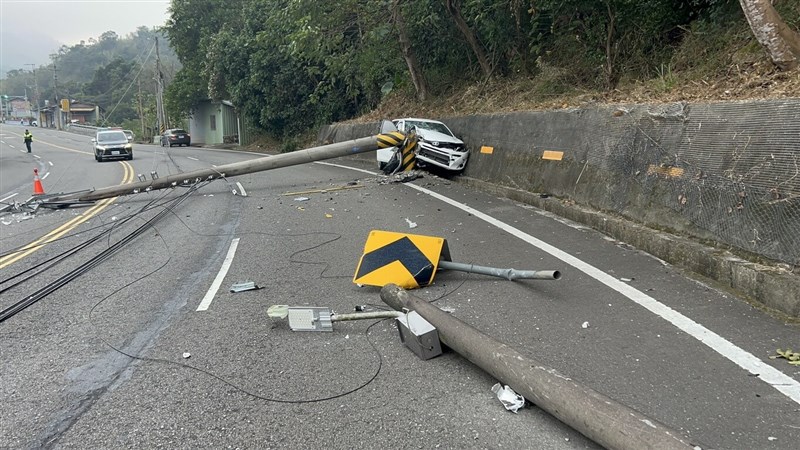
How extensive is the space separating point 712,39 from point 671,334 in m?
8.45

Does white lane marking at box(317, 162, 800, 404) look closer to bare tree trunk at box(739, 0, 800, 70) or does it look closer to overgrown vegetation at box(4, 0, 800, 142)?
overgrown vegetation at box(4, 0, 800, 142)

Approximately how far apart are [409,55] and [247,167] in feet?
27.6

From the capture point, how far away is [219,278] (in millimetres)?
6875

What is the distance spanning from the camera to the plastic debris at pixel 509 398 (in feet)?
11.8

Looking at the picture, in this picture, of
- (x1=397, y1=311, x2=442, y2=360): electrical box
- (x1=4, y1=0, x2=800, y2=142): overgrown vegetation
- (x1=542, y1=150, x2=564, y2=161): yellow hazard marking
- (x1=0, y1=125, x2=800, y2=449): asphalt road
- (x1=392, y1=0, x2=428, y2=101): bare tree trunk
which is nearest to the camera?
(x1=0, y1=125, x2=800, y2=449): asphalt road

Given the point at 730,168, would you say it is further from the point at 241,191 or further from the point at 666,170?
the point at 241,191

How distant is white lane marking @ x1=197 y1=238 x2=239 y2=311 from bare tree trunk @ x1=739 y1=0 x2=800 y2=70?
25.5ft

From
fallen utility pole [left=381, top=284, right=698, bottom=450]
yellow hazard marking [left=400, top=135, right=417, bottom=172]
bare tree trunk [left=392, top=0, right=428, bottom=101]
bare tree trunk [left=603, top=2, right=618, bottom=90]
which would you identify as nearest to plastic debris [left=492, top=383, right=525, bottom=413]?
fallen utility pole [left=381, top=284, right=698, bottom=450]

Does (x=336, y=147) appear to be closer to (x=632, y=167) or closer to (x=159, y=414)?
(x=632, y=167)

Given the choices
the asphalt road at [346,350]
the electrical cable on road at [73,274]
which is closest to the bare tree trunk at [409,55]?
the electrical cable on road at [73,274]

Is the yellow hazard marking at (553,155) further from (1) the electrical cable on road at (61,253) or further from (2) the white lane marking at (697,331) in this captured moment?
(1) the electrical cable on road at (61,253)

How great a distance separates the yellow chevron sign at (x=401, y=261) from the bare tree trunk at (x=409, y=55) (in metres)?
13.0

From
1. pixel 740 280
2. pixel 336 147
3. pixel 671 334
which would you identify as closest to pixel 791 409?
pixel 671 334

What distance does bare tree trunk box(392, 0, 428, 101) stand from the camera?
61.0 ft
